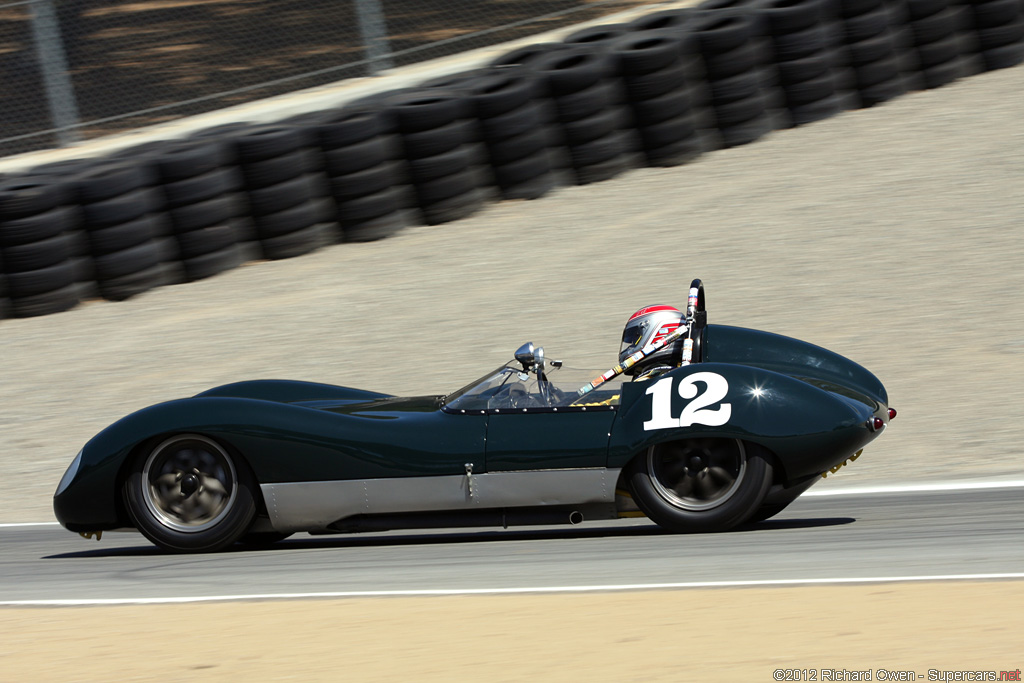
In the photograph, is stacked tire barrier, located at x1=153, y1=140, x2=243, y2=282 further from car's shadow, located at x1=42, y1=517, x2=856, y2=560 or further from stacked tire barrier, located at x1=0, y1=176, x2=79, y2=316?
car's shadow, located at x1=42, y1=517, x2=856, y2=560

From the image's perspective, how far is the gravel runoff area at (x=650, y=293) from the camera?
8586mm

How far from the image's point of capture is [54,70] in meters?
11.5

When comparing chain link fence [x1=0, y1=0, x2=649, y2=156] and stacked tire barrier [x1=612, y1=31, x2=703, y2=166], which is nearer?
stacked tire barrier [x1=612, y1=31, x2=703, y2=166]

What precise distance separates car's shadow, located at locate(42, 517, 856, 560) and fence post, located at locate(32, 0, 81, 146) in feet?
21.3

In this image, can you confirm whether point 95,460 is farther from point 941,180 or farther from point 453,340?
point 941,180

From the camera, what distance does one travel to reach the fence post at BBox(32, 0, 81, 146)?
446 inches

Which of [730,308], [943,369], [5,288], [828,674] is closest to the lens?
[828,674]

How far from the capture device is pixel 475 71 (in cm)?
1215

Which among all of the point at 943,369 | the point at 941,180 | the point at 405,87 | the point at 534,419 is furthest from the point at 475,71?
the point at 534,419

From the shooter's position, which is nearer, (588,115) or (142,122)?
(588,115)

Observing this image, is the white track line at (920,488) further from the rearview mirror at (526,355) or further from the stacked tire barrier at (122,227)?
the stacked tire barrier at (122,227)

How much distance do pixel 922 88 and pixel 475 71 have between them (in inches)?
183

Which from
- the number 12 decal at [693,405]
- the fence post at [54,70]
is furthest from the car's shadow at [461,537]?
the fence post at [54,70]

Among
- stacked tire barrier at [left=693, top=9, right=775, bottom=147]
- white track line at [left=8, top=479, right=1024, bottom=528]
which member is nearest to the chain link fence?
stacked tire barrier at [left=693, top=9, right=775, bottom=147]
